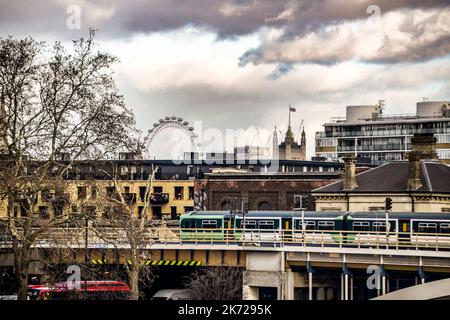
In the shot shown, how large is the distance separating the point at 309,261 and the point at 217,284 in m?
6.96

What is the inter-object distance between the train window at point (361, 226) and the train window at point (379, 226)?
54cm

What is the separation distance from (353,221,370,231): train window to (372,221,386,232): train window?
542 mm

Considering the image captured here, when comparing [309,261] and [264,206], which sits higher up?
[264,206]

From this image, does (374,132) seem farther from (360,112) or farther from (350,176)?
(350,176)

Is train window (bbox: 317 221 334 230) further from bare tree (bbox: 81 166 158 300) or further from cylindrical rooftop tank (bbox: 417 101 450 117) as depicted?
cylindrical rooftop tank (bbox: 417 101 450 117)

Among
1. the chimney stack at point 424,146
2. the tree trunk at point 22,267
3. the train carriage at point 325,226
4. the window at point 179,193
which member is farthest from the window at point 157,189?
the tree trunk at point 22,267

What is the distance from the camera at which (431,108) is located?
152 meters

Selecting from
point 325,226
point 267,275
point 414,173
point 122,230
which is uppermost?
point 414,173

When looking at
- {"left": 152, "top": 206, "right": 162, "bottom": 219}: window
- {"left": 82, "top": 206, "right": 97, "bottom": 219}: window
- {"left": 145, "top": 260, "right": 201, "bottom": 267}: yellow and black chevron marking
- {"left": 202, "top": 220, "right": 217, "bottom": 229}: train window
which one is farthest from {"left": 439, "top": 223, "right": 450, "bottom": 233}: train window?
{"left": 152, "top": 206, "right": 162, "bottom": 219}: window

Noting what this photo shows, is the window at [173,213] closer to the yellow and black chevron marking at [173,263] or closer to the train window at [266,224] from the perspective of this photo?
the train window at [266,224]

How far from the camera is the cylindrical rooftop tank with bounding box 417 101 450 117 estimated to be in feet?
491

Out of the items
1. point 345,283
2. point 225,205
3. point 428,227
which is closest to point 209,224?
point 345,283
